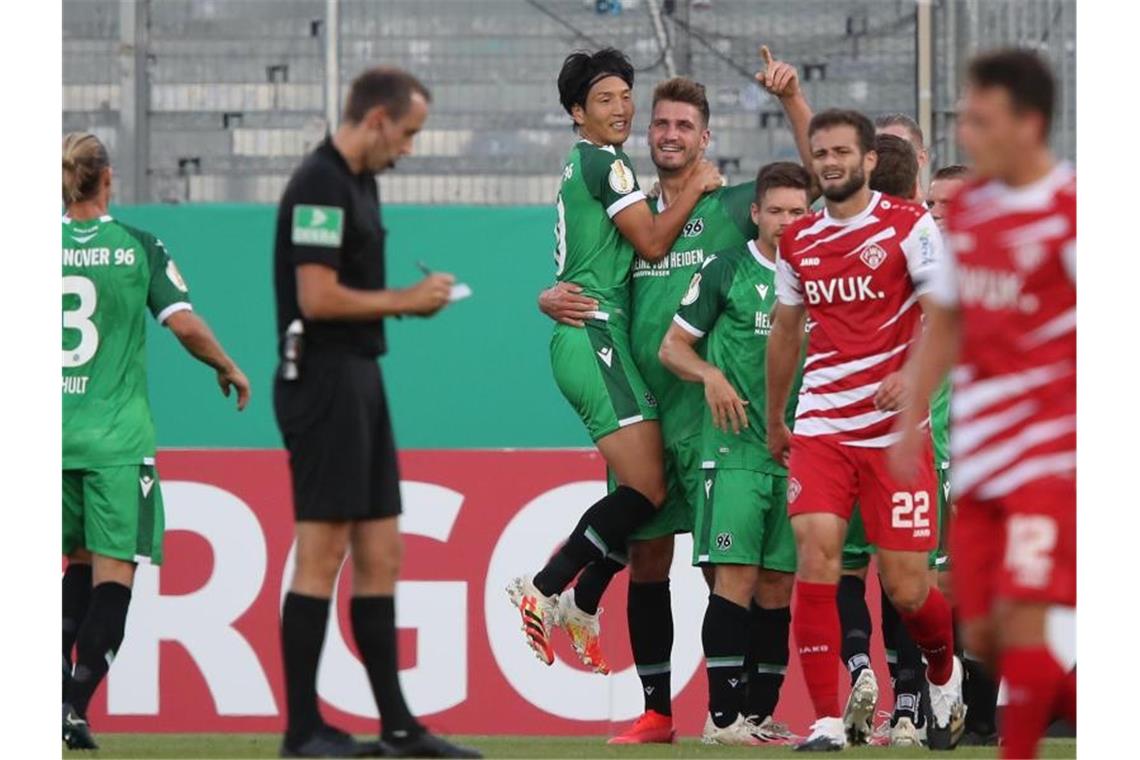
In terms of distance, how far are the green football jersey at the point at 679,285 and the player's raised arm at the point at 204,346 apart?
1.56 m

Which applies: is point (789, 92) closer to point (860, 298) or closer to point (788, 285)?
point (788, 285)

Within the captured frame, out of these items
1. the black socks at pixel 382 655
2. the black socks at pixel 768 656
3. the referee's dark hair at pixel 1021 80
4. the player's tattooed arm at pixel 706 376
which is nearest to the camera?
the referee's dark hair at pixel 1021 80

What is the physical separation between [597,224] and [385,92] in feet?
7.81

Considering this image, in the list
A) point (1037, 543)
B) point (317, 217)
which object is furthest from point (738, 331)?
point (1037, 543)

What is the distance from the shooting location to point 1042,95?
523 centimetres

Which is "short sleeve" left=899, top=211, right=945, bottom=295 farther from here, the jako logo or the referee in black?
the referee in black

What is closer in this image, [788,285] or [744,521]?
[788,285]

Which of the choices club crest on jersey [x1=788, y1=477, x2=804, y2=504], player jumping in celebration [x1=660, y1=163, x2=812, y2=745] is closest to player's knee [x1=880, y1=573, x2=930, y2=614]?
club crest on jersey [x1=788, y1=477, x2=804, y2=504]

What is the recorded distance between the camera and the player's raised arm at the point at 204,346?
8.12m

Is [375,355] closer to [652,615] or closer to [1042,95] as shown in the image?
[1042,95]

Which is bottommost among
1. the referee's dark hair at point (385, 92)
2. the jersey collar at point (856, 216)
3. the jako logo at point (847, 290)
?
the jako logo at point (847, 290)

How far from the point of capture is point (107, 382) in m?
8.30

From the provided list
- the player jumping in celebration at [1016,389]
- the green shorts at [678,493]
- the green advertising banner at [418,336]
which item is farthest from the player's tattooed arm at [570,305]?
the player jumping in celebration at [1016,389]

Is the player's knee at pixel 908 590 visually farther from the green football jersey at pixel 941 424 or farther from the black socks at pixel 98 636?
the black socks at pixel 98 636
